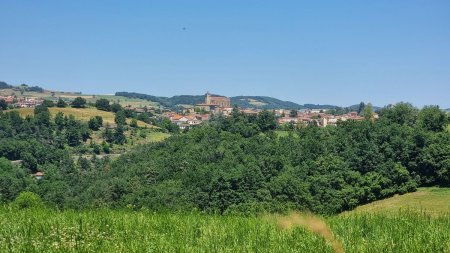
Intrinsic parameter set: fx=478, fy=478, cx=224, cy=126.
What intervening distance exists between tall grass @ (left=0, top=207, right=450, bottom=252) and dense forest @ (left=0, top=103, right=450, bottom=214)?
51.6 m

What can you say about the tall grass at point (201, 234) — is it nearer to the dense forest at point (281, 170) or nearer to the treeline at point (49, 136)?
the dense forest at point (281, 170)

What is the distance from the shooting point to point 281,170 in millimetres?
82875

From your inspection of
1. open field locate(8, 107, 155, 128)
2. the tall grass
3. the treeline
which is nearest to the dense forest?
the treeline

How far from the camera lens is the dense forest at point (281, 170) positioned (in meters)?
72.5

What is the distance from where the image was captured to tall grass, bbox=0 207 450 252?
4.63 metres

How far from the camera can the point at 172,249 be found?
4.56 m

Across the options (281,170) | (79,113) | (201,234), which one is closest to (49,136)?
(79,113)

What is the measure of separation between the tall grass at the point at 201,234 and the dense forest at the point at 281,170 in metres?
51.6

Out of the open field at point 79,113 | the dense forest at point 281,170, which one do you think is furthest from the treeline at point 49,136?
the dense forest at point 281,170

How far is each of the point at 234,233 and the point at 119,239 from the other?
129cm

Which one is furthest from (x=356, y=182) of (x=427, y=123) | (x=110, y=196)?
(x=110, y=196)

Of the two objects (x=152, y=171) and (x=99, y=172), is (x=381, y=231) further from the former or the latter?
(x=99, y=172)

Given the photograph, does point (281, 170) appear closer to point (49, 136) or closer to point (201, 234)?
point (201, 234)

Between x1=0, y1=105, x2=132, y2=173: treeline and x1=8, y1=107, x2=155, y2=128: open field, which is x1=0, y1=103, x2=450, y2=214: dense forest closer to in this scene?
x1=0, y1=105, x2=132, y2=173: treeline
